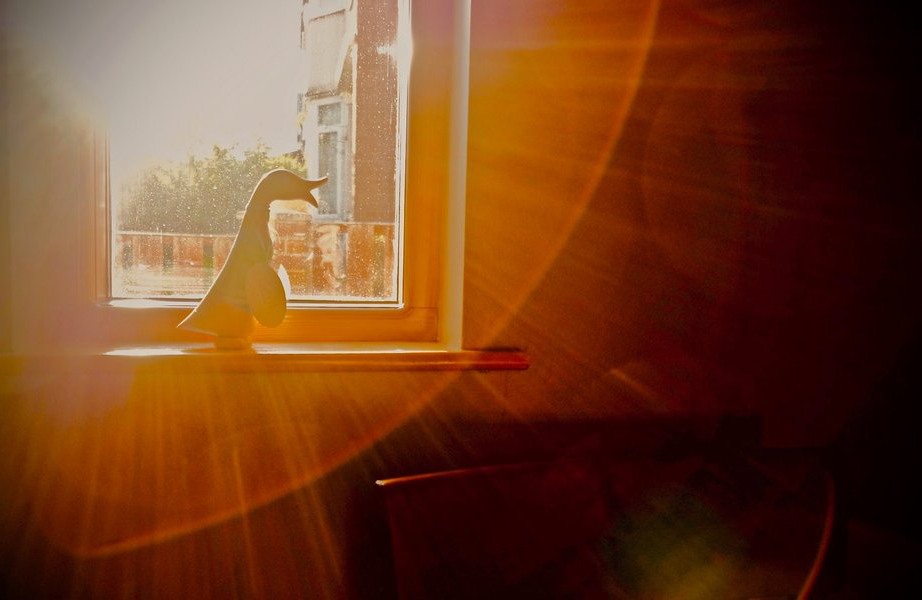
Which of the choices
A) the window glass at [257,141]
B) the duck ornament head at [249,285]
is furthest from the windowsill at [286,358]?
the window glass at [257,141]

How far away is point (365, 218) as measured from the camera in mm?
1229

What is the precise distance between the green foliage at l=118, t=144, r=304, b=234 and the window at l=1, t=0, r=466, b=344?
0.7 inches

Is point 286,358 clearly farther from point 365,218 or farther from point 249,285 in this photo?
point 365,218

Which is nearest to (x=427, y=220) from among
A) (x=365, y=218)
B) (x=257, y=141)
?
(x=365, y=218)

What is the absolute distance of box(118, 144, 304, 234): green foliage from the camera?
1122mm

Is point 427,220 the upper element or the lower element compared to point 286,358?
upper

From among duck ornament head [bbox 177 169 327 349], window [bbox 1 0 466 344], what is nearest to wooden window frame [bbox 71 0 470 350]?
window [bbox 1 0 466 344]

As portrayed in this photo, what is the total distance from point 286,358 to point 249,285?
0.52 ft

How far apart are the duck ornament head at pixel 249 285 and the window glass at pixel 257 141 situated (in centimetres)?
13

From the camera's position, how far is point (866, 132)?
131cm

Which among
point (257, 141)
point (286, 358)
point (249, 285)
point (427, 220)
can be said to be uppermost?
point (257, 141)

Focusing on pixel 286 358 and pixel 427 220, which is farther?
pixel 427 220

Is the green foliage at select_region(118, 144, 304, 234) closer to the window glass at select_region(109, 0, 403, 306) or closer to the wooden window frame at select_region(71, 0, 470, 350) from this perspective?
the window glass at select_region(109, 0, 403, 306)

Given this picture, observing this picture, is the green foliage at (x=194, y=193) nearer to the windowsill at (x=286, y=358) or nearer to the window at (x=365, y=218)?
the window at (x=365, y=218)
